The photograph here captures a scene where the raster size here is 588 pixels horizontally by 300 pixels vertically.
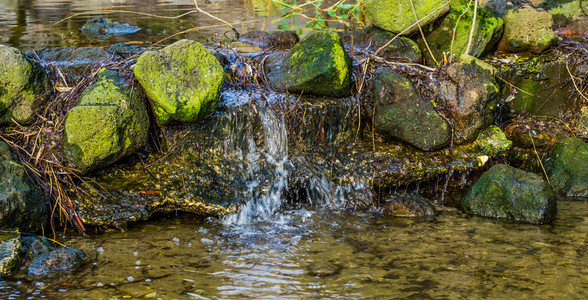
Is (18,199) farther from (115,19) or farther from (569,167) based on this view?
(115,19)

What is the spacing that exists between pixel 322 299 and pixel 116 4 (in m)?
17.2

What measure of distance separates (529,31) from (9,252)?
6.28 m

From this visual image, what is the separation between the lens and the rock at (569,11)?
27.3 ft

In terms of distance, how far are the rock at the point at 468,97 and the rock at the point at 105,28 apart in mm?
7539

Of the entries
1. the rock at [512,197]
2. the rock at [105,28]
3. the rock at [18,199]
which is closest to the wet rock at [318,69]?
the rock at [512,197]

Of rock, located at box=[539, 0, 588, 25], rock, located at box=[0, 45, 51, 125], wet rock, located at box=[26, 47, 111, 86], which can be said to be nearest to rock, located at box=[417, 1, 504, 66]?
rock, located at box=[539, 0, 588, 25]

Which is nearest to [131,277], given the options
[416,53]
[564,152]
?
[416,53]

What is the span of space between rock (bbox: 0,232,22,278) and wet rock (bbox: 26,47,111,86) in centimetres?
189

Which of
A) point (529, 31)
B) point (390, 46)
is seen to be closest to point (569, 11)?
point (529, 31)

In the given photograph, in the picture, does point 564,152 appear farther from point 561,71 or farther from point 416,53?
point 416,53

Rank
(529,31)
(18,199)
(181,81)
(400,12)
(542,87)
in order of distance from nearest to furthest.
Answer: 1. (18,199)
2. (181,81)
3. (400,12)
4. (542,87)
5. (529,31)

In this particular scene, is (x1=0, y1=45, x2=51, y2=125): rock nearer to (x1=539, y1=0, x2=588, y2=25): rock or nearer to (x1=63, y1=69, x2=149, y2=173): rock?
(x1=63, y1=69, x2=149, y2=173): rock

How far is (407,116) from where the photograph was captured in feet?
17.9

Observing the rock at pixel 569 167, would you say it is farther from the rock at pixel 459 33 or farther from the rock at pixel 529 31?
the rock at pixel 459 33
